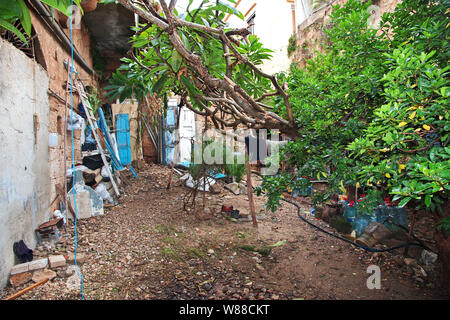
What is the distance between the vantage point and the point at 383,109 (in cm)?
135

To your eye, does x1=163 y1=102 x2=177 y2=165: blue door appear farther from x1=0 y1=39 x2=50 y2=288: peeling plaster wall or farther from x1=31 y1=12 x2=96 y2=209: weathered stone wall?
x1=0 y1=39 x2=50 y2=288: peeling plaster wall

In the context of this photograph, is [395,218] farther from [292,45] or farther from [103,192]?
[292,45]

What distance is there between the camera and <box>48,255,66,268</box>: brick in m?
2.63

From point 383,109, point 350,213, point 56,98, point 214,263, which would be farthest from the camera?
point 350,213

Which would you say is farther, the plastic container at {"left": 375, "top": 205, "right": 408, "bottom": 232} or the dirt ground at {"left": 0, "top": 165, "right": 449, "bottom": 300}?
the plastic container at {"left": 375, "top": 205, "right": 408, "bottom": 232}

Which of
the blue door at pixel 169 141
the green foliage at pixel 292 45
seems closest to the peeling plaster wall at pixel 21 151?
the blue door at pixel 169 141

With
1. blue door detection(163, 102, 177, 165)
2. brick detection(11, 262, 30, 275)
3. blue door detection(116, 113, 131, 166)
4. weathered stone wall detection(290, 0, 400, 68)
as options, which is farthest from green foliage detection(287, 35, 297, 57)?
brick detection(11, 262, 30, 275)

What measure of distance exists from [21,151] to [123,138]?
4.70 meters

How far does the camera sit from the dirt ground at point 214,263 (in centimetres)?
250

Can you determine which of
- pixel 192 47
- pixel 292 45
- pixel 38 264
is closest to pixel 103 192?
pixel 38 264

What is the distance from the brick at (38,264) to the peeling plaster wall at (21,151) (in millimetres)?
164

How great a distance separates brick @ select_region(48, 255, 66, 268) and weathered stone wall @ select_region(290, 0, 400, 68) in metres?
6.08
